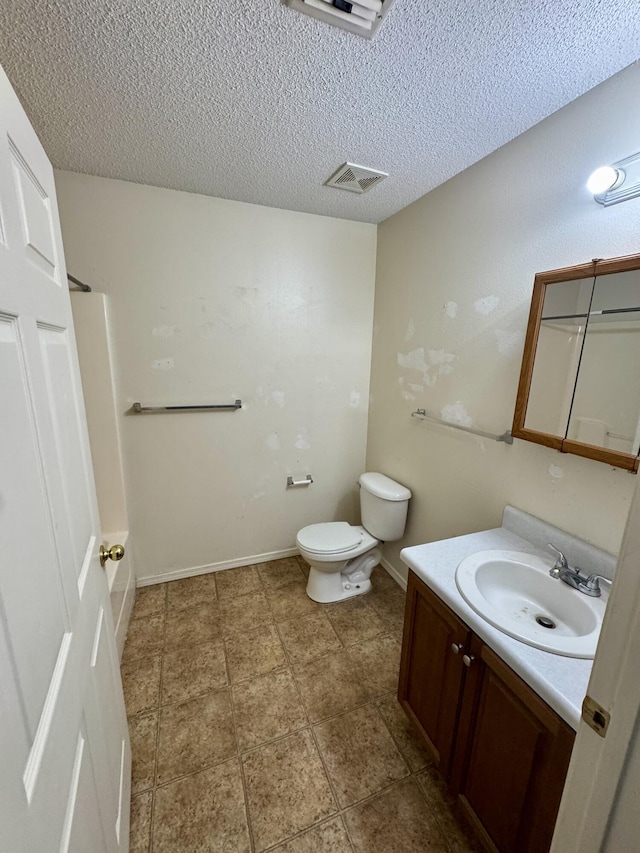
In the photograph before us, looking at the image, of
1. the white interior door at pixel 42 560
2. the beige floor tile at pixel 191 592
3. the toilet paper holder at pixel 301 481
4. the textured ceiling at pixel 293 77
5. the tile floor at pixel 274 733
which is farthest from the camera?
the toilet paper holder at pixel 301 481

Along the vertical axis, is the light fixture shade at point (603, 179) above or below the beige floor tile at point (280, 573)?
above

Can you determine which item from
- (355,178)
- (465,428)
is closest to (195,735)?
(465,428)

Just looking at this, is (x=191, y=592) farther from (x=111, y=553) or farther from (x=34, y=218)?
(x=34, y=218)

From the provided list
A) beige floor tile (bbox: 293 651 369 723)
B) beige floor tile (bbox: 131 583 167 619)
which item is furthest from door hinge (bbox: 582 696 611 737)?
beige floor tile (bbox: 131 583 167 619)

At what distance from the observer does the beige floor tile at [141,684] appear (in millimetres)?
1495

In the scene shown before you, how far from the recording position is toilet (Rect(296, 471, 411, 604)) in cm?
202

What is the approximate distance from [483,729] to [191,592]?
5.79 ft

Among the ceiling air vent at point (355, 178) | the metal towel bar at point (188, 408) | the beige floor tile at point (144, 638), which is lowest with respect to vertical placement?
the beige floor tile at point (144, 638)

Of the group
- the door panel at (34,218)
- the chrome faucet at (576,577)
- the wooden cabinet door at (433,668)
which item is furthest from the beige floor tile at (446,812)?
the door panel at (34,218)

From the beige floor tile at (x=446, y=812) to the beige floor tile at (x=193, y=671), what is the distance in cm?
90

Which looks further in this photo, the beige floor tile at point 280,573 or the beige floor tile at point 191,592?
the beige floor tile at point 280,573

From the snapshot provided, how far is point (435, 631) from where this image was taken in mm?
1182

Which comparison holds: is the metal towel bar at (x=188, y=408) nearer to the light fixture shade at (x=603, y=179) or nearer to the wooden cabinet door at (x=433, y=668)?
the wooden cabinet door at (x=433, y=668)

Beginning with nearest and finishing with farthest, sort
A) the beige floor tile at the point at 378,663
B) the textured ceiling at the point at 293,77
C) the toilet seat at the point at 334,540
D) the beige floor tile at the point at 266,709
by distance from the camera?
the textured ceiling at the point at 293,77 < the beige floor tile at the point at 266,709 < the beige floor tile at the point at 378,663 < the toilet seat at the point at 334,540
